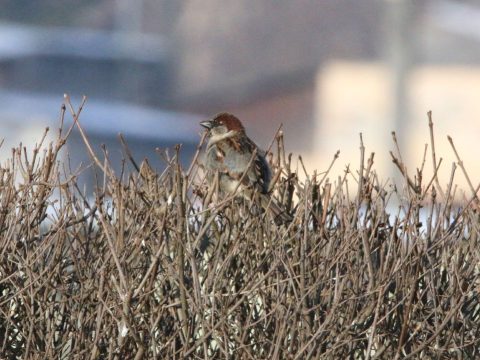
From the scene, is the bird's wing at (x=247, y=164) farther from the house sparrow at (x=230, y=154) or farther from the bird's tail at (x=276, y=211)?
the bird's tail at (x=276, y=211)

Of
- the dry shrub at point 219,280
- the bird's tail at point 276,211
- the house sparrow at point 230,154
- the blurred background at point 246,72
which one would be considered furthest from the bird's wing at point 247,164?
the blurred background at point 246,72

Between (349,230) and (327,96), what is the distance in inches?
926

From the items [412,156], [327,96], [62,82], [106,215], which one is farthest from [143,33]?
[106,215]

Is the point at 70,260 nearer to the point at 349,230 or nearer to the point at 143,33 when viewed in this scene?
the point at 349,230

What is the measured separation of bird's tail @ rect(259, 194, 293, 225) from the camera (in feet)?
12.8

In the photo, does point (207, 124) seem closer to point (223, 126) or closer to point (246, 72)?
point (223, 126)

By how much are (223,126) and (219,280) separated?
1.80 m

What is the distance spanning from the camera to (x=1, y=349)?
12.2ft

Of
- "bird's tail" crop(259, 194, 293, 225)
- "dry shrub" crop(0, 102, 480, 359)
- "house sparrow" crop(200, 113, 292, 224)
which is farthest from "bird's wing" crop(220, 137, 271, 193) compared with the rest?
"dry shrub" crop(0, 102, 480, 359)

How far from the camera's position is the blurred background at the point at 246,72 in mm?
25000

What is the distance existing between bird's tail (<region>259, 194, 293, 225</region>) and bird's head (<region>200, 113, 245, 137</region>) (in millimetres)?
1256

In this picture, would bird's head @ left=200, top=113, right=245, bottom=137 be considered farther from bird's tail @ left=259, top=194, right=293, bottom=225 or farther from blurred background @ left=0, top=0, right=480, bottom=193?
blurred background @ left=0, top=0, right=480, bottom=193

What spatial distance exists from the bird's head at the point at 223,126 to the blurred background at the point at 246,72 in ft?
49.5

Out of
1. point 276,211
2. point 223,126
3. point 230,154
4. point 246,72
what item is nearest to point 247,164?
point 230,154
